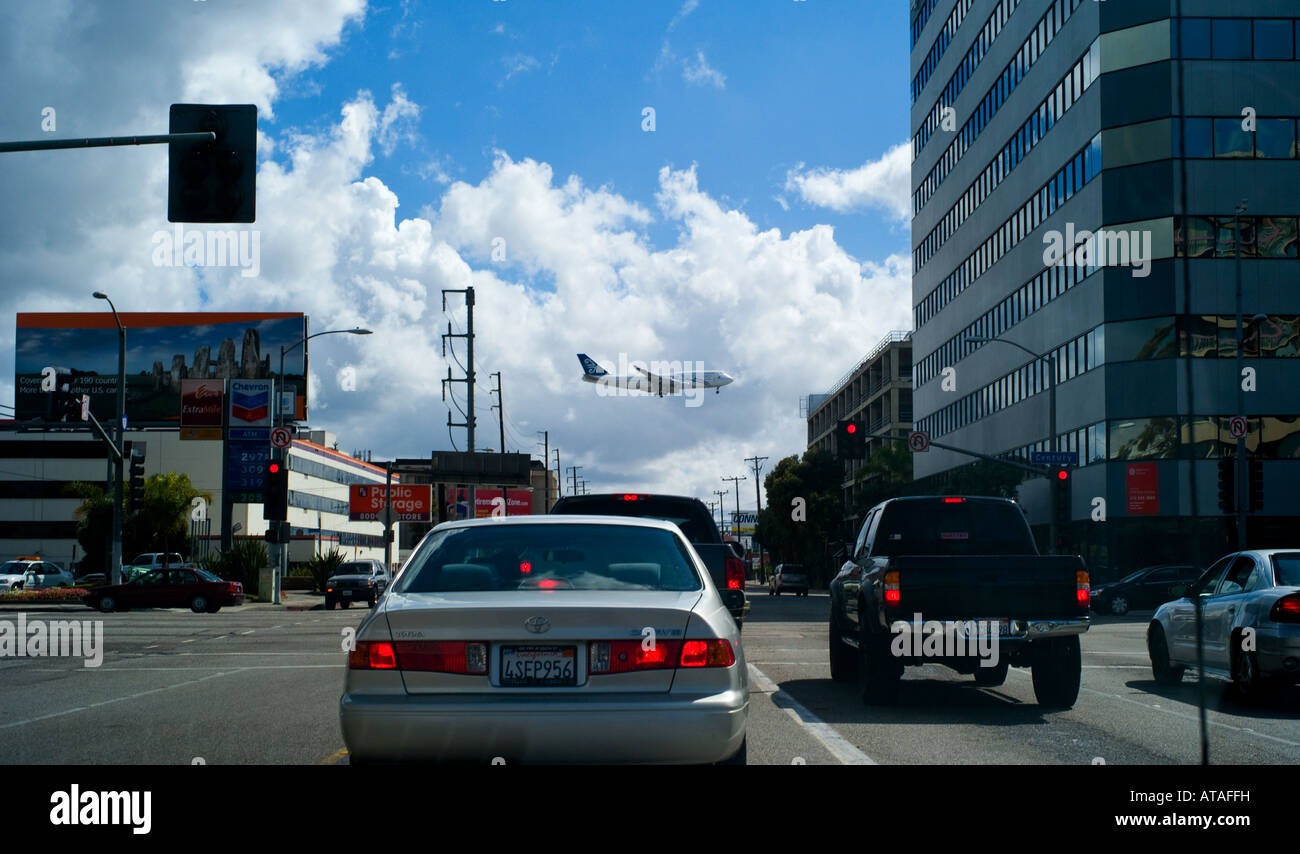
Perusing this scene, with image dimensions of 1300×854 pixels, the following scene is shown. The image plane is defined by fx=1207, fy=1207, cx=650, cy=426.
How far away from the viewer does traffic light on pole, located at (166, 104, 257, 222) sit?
13109 millimetres

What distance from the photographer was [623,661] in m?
5.50

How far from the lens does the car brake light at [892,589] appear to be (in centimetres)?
1016

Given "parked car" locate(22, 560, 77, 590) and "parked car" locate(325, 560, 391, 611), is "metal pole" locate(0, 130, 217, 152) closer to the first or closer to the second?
"parked car" locate(325, 560, 391, 611)

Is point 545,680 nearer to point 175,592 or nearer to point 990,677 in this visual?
point 990,677

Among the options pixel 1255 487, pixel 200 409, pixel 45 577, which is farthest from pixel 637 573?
pixel 200 409

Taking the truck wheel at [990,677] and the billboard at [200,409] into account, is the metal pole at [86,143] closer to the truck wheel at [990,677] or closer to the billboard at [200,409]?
the truck wheel at [990,677]

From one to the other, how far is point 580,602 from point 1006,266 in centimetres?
5304

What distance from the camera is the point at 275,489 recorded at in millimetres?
37844

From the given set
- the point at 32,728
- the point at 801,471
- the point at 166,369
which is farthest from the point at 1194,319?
the point at 166,369

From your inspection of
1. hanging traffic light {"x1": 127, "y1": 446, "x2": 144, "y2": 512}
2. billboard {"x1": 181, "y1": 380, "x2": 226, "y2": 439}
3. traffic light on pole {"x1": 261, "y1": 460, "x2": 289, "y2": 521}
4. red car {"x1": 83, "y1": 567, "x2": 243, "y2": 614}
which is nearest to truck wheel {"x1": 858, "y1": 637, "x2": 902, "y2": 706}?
red car {"x1": 83, "y1": 567, "x2": 243, "y2": 614}

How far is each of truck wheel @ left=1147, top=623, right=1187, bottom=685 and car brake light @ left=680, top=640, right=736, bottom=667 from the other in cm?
948

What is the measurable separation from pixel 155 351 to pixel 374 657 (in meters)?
75.4

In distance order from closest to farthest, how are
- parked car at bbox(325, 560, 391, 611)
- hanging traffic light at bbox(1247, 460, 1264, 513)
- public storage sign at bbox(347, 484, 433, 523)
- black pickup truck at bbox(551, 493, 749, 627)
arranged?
1. black pickup truck at bbox(551, 493, 749, 627)
2. hanging traffic light at bbox(1247, 460, 1264, 513)
3. parked car at bbox(325, 560, 391, 611)
4. public storage sign at bbox(347, 484, 433, 523)
